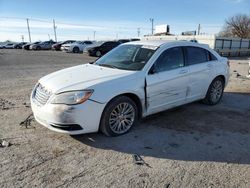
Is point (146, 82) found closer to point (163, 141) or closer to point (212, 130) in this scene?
point (163, 141)

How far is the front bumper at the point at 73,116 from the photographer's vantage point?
378 cm

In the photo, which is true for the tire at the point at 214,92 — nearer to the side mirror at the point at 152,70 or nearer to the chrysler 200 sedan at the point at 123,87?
the chrysler 200 sedan at the point at 123,87

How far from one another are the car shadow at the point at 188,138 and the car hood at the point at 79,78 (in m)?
0.90

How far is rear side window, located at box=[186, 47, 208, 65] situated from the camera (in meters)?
5.46

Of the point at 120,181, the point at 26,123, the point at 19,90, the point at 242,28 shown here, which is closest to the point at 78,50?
the point at 19,90

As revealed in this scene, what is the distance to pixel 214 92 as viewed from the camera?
6250 millimetres

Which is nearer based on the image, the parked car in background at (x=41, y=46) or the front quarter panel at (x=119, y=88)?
the front quarter panel at (x=119, y=88)

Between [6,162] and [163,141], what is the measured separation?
235cm

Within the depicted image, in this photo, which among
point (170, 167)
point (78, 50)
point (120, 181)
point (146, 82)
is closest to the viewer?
point (120, 181)

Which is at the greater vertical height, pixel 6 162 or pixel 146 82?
pixel 146 82

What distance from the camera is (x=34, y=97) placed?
4.44 metres

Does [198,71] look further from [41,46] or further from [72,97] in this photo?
Answer: [41,46]

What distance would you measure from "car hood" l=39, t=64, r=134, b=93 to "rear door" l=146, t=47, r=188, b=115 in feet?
1.67

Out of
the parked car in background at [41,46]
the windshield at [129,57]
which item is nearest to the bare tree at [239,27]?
the parked car in background at [41,46]
